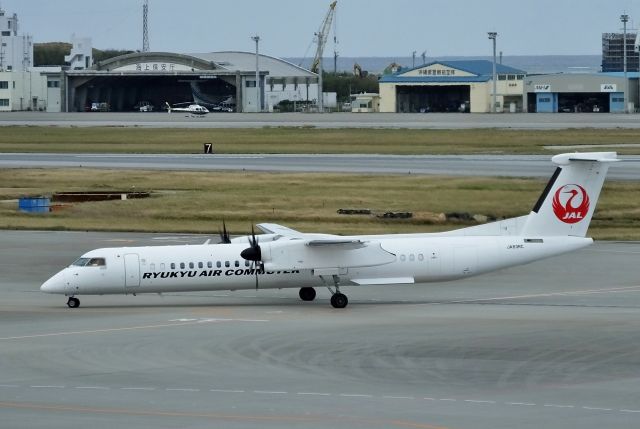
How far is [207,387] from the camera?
80.1ft

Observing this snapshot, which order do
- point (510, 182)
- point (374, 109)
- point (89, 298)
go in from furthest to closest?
point (374, 109), point (510, 182), point (89, 298)

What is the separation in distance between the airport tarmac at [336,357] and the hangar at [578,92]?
123m

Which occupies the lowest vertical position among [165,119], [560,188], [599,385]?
[599,385]

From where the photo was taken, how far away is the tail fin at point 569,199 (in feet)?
123

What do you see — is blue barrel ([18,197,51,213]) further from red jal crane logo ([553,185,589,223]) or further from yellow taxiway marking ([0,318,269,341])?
red jal crane logo ([553,185,589,223])

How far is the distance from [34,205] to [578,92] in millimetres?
116390

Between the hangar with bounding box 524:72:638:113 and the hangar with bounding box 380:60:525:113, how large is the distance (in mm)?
3338

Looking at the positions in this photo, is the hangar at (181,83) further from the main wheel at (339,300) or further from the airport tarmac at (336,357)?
the main wheel at (339,300)

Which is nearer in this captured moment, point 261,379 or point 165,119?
point 261,379

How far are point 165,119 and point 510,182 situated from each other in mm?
82190

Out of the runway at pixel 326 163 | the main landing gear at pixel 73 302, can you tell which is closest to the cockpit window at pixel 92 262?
the main landing gear at pixel 73 302

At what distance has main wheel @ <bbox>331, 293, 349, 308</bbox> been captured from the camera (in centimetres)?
3659

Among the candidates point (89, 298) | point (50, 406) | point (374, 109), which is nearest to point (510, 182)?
point (89, 298)

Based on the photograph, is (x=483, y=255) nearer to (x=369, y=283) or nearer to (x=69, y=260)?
(x=369, y=283)
